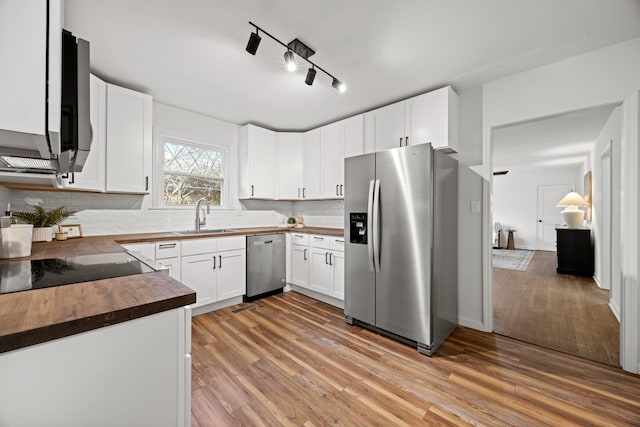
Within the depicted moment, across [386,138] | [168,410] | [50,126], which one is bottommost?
[168,410]

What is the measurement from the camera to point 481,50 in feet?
6.97

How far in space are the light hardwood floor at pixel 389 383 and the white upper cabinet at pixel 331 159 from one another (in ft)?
6.24

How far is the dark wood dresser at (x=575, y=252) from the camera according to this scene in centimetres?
477

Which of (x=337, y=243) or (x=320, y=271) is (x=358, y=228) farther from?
(x=320, y=271)

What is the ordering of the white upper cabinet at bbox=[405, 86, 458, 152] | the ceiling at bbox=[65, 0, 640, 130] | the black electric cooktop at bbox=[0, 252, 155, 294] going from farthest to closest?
the white upper cabinet at bbox=[405, 86, 458, 152]
the ceiling at bbox=[65, 0, 640, 130]
the black electric cooktop at bbox=[0, 252, 155, 294]

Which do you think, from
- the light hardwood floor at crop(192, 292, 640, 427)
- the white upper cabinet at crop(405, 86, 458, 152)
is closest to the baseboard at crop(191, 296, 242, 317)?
the light hardwood floor at crop(192, 292, 640, 427)

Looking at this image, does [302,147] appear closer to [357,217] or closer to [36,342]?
[357,217]

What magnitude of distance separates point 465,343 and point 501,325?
681mm

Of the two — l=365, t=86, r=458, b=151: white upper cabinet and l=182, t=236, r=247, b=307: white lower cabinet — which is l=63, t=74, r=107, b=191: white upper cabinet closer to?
l=182, t=236, r=247, b=307: white lower cabinet

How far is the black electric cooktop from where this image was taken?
1.01 meters

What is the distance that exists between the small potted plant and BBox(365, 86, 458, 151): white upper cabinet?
10.7 ft

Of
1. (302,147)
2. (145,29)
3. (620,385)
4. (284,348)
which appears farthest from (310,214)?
(620,385)

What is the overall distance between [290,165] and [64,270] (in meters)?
3.17

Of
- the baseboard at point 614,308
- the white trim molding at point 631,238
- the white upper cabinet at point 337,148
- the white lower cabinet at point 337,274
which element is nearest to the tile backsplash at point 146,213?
the white upper cabinet at point 337,148
